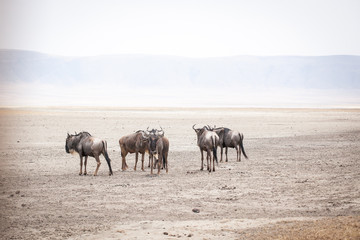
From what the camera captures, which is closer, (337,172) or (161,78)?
(337,172)

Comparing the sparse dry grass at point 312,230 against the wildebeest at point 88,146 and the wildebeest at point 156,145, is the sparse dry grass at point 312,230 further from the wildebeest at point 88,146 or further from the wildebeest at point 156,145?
the wildebeest at point 88,146

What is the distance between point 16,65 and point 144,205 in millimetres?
194008

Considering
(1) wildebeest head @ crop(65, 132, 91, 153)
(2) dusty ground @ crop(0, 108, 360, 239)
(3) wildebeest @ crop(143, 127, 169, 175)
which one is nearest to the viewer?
(2) dusty ground @ crop(0, 108, 360, 239)

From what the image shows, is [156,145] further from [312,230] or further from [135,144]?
[312,230]

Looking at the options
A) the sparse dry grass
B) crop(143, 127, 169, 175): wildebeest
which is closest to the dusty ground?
the sparse dry grass

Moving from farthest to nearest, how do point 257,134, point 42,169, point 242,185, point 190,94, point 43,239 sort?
1. point 190,94
2. point 257,134
3. point 42,169
4. point 242,185
5. point 43,239

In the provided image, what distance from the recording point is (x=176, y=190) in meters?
12.6

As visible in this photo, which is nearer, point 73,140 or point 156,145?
point 156,145

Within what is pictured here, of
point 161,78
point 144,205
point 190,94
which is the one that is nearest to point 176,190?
point 144,205

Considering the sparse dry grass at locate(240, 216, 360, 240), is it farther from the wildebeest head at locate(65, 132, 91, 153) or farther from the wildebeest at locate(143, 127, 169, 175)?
the wildebeest head at locate(65, 132, 91, 153)

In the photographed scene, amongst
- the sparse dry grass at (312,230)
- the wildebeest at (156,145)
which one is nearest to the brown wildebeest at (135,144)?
the wildebeest at (156,145)

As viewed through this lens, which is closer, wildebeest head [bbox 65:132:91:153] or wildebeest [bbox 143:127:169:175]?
wildebeest [bbox 143:127:169:175]

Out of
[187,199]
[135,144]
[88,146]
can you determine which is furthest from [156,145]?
[187,199]

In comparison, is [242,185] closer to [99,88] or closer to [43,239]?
[43,239]
